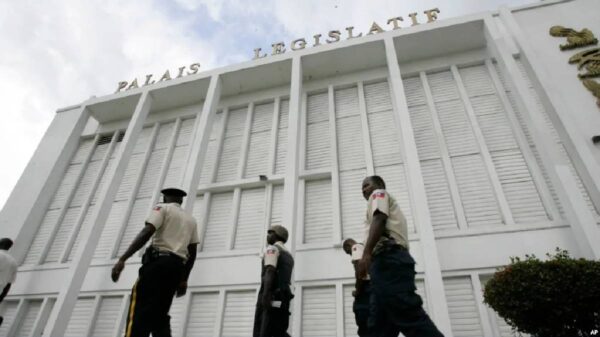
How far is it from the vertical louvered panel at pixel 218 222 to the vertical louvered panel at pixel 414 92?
491cm

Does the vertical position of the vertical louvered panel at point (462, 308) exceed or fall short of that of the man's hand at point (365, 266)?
it exceeds it

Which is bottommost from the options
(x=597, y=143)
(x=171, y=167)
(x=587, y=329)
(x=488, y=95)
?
(x=587, y=329)

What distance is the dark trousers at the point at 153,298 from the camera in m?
3.10

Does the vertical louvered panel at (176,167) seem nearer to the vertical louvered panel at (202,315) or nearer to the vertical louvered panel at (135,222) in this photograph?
the vertical louvered panel at (135,222)

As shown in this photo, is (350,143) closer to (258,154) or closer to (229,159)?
(258,154)

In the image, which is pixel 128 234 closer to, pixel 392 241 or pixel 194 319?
pixel 194 319

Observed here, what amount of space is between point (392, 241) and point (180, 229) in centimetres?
216

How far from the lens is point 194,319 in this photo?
22.6ft

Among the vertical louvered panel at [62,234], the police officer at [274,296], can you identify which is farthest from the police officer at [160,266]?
the vertical louvered panel at [62,234]

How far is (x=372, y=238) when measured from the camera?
2.89 meters

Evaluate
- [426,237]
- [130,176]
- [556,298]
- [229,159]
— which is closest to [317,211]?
[426,237]

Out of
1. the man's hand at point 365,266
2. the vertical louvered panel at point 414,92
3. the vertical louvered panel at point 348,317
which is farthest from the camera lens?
the vertical louvered panel at point 414,92

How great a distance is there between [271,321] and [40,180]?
9.11 m

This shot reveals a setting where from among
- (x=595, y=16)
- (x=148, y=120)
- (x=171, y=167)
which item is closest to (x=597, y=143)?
(x=595, y=16)
